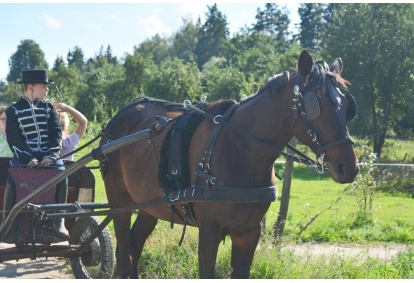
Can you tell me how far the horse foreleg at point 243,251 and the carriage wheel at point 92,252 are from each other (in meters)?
2.07

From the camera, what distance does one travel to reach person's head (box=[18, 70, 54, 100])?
20.3 feet

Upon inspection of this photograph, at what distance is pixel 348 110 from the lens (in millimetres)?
4301

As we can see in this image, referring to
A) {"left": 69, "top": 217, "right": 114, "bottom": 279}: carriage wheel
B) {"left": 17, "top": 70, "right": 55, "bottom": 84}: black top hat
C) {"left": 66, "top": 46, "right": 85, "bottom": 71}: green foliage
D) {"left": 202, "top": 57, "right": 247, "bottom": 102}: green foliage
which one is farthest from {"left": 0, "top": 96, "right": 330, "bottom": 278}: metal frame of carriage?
{"left": 66, "top": 46, "right": 85, "bottom": 71}: green foliage

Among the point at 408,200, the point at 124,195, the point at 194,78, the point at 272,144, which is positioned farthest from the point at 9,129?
the point at 194,78

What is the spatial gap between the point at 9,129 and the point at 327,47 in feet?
81.3

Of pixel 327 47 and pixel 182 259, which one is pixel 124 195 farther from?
pixel 327 47

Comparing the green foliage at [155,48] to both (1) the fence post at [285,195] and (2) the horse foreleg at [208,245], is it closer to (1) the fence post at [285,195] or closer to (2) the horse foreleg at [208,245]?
(1) the fence post at [285,195]

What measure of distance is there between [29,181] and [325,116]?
3.28 metres

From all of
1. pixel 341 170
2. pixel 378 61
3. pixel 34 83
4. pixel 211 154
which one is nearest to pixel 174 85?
pixel 378 61

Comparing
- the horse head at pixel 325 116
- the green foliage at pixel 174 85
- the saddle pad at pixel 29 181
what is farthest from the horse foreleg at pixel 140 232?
the green foliage at pixel 174 85

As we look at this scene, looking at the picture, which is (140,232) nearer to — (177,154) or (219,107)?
(177,154)

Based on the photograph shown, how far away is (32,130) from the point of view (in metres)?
6.20

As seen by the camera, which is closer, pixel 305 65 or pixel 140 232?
pixel 305 65

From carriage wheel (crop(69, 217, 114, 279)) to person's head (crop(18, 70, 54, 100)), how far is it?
1389 mm
